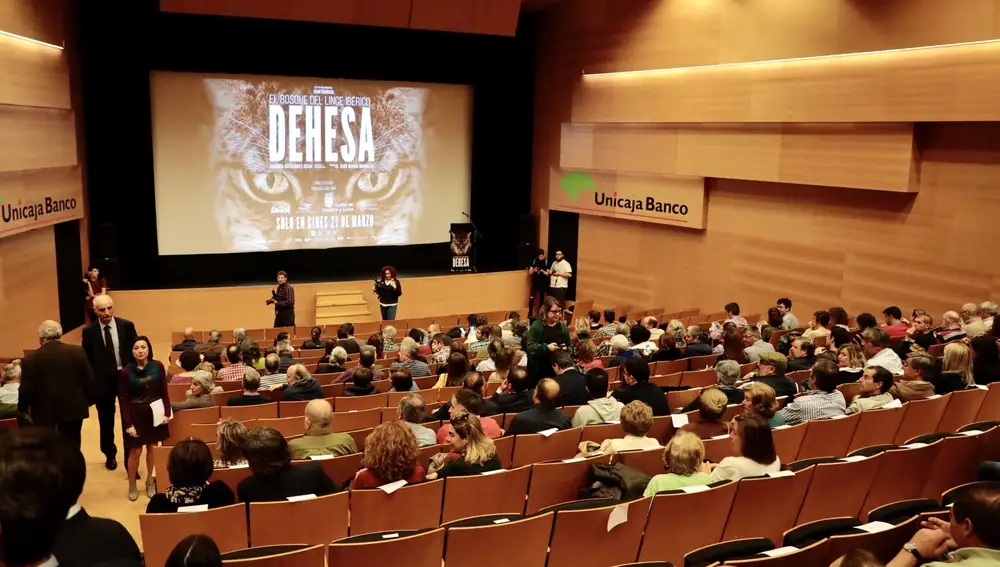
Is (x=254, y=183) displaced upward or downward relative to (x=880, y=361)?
upward

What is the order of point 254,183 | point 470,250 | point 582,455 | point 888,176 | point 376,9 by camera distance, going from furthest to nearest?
point 470,250, point 254,183, point 376,9, point 888,176, point 582,455

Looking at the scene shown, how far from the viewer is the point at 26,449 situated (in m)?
1.98

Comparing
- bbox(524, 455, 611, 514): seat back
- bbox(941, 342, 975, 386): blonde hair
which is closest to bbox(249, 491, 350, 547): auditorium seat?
bbox(524, 455, 611, 514): seat back

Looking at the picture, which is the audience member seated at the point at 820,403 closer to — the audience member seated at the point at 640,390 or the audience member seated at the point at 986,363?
the audience member seated at the point at 640,390

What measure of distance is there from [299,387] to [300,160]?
8.78 meters

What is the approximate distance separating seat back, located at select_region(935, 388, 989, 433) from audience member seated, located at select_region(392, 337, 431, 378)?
417 centimetres

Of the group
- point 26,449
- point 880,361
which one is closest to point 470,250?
point 880,361

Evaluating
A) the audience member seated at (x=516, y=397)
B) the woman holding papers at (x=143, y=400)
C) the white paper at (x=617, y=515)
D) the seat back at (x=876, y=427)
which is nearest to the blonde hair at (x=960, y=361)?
the seat back at (x=876, y=427)

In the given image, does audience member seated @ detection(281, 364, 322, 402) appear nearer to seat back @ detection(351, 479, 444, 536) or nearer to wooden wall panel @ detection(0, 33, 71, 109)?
seat back @ detection(351, 479, 444, 536)

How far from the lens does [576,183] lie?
49.3ft

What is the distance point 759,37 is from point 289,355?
26.6 feet

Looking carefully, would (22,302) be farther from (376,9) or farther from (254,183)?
(376,9)

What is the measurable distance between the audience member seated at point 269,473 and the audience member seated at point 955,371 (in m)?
4.55

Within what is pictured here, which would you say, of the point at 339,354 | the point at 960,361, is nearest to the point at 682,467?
the point at 960,361
